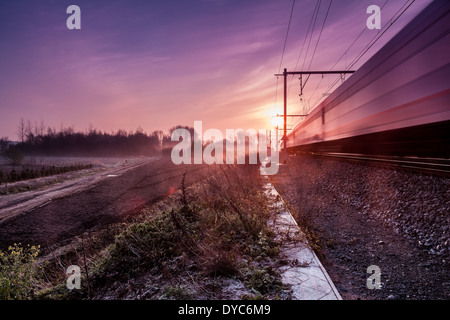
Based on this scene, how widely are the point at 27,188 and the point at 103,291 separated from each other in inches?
728

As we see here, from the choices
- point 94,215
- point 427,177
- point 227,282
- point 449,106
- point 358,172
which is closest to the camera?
point 449,106

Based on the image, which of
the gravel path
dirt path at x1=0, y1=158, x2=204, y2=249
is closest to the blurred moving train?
the gravel path

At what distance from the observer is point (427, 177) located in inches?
211

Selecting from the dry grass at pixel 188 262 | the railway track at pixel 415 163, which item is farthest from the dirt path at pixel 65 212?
the railway track at pixel 415 163

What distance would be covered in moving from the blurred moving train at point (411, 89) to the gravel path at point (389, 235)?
3.44 feet

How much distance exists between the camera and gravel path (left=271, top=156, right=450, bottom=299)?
328 centimetres

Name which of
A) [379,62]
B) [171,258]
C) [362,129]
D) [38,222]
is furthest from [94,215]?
[379,62]

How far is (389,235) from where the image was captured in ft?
15.8

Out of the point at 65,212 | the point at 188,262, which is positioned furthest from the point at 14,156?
the point at 188,262

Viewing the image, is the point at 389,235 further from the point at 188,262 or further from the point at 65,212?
the point at 65,212

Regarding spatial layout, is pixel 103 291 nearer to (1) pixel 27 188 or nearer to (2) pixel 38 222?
(2) pixel 38 222

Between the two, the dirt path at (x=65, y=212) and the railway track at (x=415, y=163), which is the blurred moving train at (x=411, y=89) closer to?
the railway track at (x=415, y=163)

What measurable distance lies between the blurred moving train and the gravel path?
3.44 feet

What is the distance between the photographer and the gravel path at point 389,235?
3.28 m
